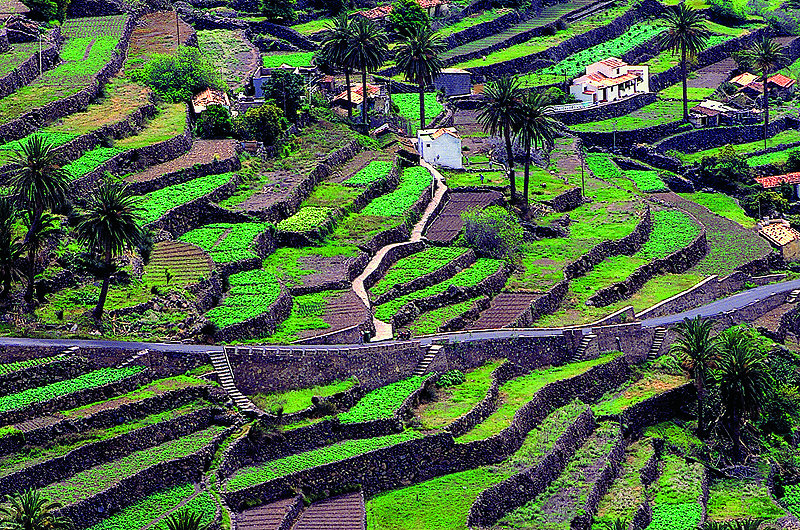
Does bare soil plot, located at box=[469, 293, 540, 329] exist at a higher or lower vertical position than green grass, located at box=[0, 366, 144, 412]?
lower

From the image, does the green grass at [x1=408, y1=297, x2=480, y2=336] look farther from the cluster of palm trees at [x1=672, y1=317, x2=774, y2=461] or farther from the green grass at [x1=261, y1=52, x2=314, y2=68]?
the green grass at [x1=261, y1=52, x2=314, y2=68]

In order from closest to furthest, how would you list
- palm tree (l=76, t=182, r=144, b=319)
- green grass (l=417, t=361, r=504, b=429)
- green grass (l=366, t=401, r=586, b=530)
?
green grass (l=366, t=401, r=586, b=530) → palm tree (l=76, t=182, r=144, b=319) → green grass (l=417, t=361, r=504, b=429)

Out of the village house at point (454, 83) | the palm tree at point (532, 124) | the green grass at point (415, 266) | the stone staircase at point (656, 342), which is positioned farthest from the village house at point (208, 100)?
the stone staircase at point (656, 342)

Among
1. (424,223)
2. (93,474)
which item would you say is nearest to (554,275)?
(424,223)

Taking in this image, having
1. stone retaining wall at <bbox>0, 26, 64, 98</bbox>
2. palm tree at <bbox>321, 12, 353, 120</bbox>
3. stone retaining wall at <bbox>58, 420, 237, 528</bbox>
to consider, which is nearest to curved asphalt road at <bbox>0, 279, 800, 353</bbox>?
stone retaining wall at <bbox>58, 420, 237, 528</bbox>

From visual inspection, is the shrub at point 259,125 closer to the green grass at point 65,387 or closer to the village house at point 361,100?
the village house at point 361,100

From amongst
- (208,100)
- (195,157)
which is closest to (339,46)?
(208,100)

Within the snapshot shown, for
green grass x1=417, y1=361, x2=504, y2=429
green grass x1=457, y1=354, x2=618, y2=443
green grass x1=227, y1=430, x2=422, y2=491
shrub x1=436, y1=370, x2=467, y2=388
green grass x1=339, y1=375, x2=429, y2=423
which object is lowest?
green grass x1=457, y1=354, x2=618, y2=443

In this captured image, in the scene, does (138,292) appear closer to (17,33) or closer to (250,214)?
(250,214)
